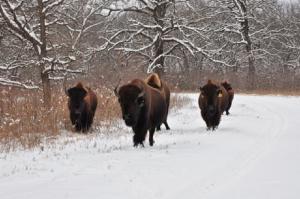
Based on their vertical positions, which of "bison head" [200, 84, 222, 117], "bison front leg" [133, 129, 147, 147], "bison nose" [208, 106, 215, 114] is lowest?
"bison front leg" [133, 129, 147, 147]

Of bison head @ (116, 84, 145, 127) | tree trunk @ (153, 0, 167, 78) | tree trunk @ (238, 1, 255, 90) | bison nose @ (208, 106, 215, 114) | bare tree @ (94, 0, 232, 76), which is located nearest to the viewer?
bison head @ (116, 84, 145, 127)

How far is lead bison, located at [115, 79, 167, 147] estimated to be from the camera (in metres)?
11.2

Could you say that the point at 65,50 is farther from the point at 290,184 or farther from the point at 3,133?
the point at 290,184

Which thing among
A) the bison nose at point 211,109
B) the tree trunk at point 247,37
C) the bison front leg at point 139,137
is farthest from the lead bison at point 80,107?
the tree trunk at point 247,37

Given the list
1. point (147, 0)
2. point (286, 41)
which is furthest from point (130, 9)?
point (286, 41)

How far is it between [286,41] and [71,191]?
55.3 metres

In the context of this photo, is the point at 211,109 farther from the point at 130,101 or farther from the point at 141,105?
the point at 130,101

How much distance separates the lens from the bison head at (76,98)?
1564cm

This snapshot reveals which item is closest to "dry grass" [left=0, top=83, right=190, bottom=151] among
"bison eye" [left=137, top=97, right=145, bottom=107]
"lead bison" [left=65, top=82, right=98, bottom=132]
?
"lead bison" [left=65, top=82, right=98, bottom=132]

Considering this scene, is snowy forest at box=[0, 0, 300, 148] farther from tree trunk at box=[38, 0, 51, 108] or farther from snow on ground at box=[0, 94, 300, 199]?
snow on ground at box=[0, 94, 300, 199]

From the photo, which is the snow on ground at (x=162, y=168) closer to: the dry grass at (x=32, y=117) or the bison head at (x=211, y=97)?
the dry grass at (x=32, y=117)

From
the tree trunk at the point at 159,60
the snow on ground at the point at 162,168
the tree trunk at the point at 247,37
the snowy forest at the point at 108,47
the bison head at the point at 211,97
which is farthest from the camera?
the tree trunk at the point at 247,37

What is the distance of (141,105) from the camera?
37.2ft

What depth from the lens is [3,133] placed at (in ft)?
44.8
